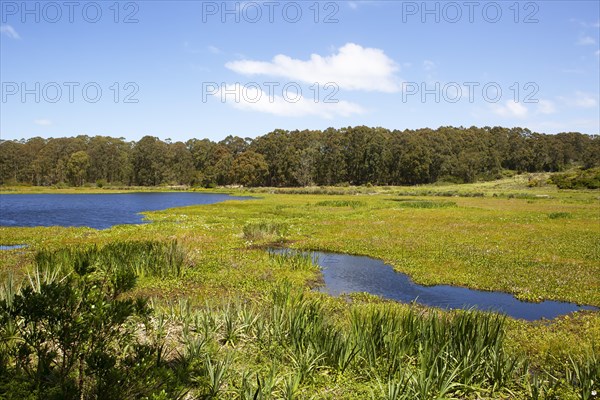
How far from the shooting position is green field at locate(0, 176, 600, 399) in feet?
24.8

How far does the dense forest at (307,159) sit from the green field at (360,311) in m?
99.7

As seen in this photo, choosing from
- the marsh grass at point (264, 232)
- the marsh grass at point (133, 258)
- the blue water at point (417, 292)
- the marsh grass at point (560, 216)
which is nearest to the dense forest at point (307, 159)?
the marsh grass at point (560, 216)

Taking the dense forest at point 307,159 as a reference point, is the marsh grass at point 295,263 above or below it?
below

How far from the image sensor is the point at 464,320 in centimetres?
880

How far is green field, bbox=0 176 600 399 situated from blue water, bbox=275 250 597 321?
1.94ft

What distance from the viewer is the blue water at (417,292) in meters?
14.8

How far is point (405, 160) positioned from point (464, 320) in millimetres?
126742

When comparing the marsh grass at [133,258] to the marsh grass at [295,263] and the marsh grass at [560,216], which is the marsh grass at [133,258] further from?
the marsh grass at [560,216]

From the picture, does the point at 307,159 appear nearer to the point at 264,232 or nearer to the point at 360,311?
the point at 264,232

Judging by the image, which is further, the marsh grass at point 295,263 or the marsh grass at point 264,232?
the marsh grass at point 264,232

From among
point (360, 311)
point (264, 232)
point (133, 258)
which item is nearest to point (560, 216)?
point (264, 232)

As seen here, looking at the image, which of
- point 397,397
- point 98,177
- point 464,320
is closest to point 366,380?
point 397,397

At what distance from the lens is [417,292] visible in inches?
674

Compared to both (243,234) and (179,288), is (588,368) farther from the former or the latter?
(243,234)
